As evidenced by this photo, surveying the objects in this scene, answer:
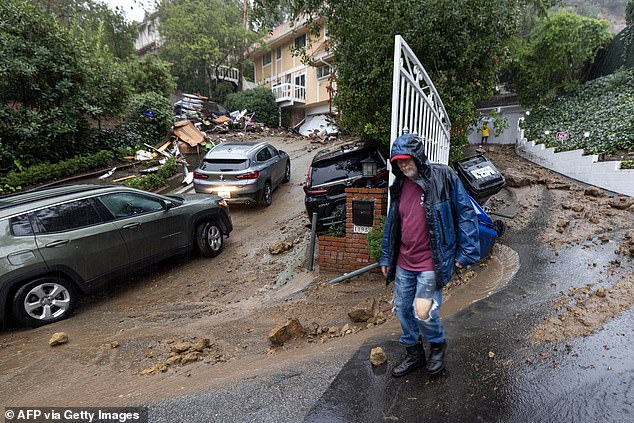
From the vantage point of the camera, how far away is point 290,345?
331cm

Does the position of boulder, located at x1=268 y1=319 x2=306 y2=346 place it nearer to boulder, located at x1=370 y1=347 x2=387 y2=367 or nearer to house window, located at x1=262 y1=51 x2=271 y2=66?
boulder, located at x1=370 y1=347 x2=387 y2=367

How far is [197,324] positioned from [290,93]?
22527 millimetres

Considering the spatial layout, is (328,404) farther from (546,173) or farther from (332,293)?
(546,173)

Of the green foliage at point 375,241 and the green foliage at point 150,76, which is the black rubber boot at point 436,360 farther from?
the green foliage at point 150,76

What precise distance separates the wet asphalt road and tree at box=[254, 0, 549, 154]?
3556 millimetres

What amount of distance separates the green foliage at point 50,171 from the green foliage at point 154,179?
1772 mm

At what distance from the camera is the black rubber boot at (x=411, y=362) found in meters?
2.59

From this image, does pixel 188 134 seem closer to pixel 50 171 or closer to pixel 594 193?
pixel 50 171

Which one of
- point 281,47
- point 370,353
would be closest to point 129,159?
point 370,353

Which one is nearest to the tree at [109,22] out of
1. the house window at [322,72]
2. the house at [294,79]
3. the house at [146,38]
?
A: the house at [294,79]

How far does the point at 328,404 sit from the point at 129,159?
12265mm

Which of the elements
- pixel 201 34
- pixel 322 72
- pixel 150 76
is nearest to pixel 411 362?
pixel 150 76

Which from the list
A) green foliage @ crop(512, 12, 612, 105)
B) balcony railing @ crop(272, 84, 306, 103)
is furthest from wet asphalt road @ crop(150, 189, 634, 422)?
balcony railing @ crop(272, 84, 306, 103)

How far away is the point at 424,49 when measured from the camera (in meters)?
5.33
